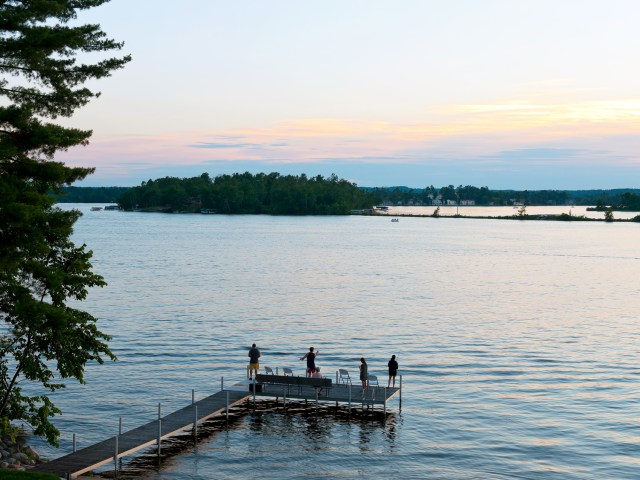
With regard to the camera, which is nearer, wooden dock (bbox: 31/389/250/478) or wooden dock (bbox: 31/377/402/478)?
wooden dock (bbox: 31/389/250/478)

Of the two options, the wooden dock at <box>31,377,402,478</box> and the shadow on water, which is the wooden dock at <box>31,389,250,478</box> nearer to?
the wooden dock at <box>31,377,402,478</box>

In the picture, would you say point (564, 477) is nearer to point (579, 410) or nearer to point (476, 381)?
point (579, 410)

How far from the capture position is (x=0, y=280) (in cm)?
2116

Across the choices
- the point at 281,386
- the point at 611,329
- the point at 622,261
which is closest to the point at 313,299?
the point at 611,329

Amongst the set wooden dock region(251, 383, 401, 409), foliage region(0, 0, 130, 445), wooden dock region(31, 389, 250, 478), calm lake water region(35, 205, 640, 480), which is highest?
foliage region(0, 0, 130, 445)

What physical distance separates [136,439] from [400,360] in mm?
23180

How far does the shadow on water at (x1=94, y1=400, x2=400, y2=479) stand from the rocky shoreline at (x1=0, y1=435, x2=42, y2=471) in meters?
2.81

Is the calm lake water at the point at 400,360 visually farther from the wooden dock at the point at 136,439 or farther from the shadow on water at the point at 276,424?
the wooden dock at the point at 136,439

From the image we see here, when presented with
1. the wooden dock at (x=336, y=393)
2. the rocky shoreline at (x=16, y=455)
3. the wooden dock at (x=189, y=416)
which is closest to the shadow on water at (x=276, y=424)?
the wooden dock at (x=189, y=416)

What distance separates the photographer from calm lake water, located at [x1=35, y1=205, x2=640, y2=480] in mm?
27984

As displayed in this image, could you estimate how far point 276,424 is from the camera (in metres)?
31.4

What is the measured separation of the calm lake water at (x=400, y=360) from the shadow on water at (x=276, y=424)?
157 mm

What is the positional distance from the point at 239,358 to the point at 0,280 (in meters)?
26.1

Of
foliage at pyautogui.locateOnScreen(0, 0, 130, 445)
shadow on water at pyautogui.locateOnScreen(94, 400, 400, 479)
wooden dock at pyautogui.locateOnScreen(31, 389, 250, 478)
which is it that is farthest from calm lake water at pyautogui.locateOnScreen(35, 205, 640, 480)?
foliage at pyautogui.locateOnScreen(0, 0, 130, 445)
